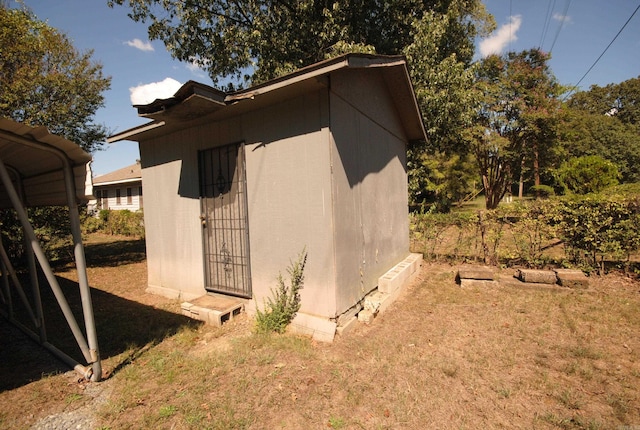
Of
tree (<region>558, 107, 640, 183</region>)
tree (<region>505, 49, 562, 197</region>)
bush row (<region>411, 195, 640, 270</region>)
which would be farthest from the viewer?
tree (<region>558, 107, 640, 183</region>)

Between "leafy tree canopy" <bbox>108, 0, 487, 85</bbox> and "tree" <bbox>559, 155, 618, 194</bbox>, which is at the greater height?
"leafy tree canopy" <bbox>108, 0, 487, 85</bbox>

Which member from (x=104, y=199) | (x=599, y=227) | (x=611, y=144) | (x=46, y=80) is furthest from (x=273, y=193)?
(x=611, y=144)

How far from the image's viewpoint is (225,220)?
5.09 m

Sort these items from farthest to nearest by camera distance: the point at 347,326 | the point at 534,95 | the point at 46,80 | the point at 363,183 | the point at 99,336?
the point at 534,95, the point at 46,80, the point at 363,183, the point at 99,336, the point at 347,326

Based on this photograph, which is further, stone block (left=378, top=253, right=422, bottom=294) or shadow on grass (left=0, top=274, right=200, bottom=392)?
stone block (left=378, top=253, right=422, bottom=294)

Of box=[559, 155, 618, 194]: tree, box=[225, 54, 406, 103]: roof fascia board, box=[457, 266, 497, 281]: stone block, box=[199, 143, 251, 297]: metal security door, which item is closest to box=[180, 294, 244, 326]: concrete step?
box=[199, 143, 251, 297]: metal security door

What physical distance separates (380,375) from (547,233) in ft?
17.6

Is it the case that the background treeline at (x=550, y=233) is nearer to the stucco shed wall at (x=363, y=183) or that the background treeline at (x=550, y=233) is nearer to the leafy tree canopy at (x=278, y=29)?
the stucco shed wall at (x=363, y=183)

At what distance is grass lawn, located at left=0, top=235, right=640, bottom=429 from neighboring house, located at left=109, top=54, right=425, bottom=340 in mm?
774

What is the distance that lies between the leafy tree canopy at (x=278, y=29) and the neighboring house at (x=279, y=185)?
559 cm

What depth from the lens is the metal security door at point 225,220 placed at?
4.86 meters

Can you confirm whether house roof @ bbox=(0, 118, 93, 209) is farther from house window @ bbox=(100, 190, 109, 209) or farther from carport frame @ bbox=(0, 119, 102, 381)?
house window @ bbox=(100, 190, 109, 209)

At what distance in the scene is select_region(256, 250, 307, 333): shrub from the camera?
→ 4.24 m

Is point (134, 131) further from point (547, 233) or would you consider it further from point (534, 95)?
point (534, 95)
